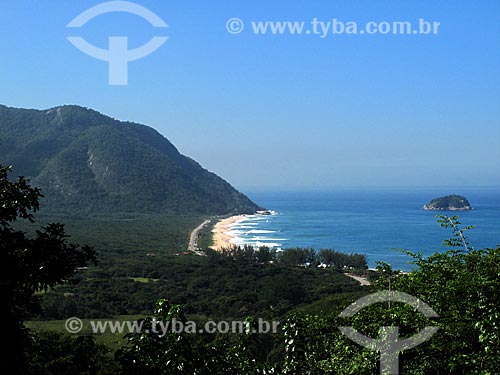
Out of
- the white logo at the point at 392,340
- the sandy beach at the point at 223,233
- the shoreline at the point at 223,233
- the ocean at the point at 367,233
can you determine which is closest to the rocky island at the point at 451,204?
the ocean at the point at 367,233

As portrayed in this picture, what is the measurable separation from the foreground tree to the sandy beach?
67.3 metres

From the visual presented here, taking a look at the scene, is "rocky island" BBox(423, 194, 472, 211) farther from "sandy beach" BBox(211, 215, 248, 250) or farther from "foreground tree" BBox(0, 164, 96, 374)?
"foreground tree" BBox(0, 164, 96, 374)

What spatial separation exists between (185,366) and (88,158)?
14815 centimetres

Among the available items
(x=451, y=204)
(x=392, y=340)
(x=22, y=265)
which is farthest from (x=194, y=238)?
(x=22, y=265)

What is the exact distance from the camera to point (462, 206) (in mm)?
127375

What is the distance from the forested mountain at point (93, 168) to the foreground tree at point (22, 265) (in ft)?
388

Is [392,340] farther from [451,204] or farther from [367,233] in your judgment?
[451,204]

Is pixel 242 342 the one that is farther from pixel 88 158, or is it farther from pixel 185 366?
pixel 88 158

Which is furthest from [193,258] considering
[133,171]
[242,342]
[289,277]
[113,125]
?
[113,125]

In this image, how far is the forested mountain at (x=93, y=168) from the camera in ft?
424

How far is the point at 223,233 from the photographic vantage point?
308 feet

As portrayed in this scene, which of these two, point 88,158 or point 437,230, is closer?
point 437,230

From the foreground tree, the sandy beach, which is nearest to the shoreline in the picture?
the sandy beach

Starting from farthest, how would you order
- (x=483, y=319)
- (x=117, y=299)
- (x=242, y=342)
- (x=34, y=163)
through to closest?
(x=34, y=163)
(x=117, y=299)
(x=242, y=342)
(x=483, y=319)
